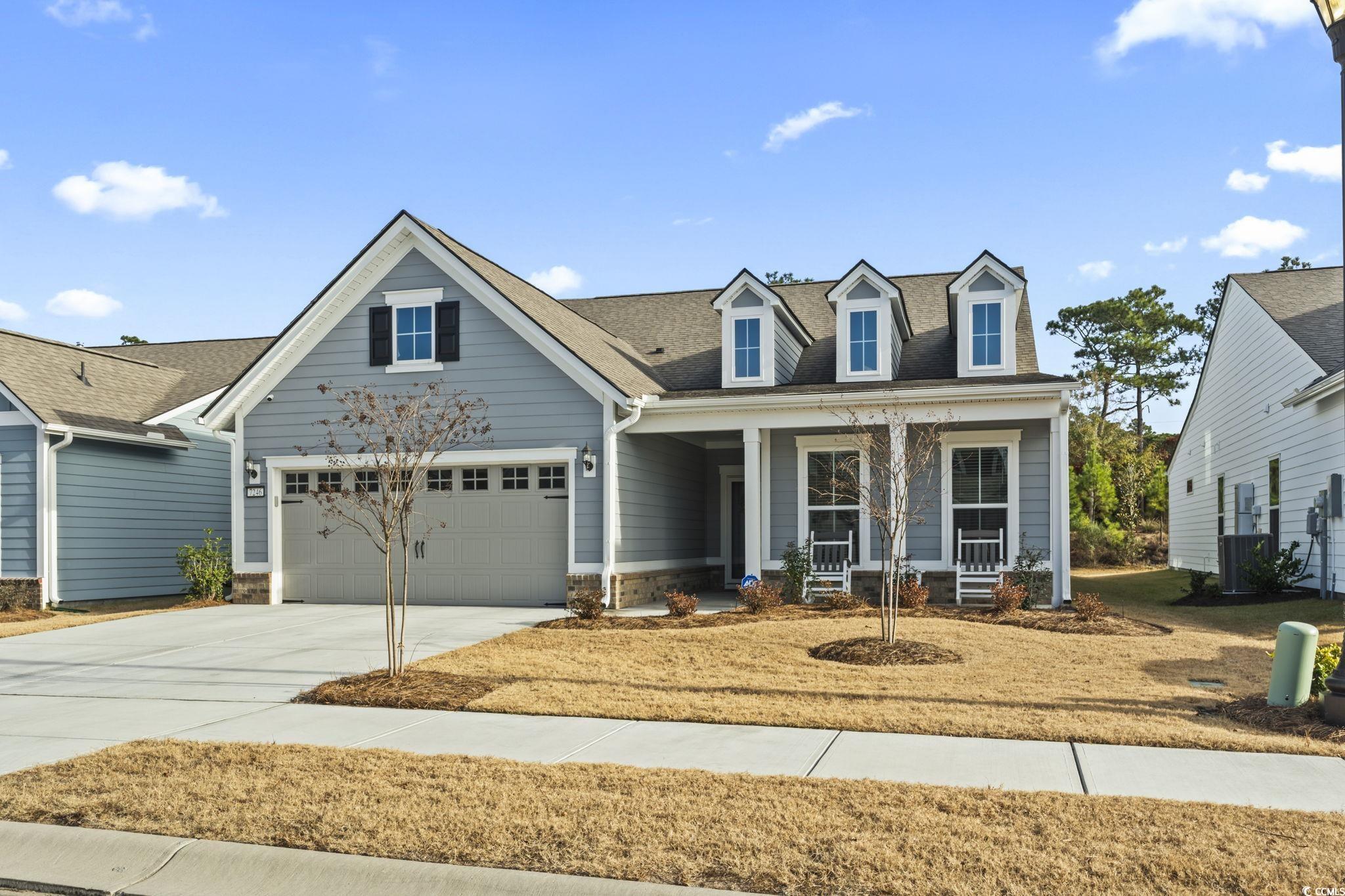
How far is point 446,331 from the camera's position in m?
16.8

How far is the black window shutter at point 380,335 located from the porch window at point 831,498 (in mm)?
7421

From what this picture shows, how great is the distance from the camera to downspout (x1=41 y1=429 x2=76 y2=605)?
17.7m

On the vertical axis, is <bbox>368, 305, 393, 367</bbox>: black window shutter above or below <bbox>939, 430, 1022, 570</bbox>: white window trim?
above

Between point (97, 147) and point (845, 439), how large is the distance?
15.4 meters

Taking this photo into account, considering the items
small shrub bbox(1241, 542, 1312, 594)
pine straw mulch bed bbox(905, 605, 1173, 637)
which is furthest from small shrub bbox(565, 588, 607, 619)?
small shrub bbox(1241, 542, 1312, 594)

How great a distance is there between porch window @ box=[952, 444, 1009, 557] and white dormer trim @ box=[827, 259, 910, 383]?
1914mm

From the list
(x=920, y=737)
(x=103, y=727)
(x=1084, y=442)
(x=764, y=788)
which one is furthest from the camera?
(x=1084, y=442)

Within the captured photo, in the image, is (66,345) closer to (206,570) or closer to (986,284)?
(206,570)

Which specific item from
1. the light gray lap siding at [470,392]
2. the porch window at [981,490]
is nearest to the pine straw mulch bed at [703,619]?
the light gray lap siding at [470,392]

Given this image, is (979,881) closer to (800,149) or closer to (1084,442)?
(800,149)

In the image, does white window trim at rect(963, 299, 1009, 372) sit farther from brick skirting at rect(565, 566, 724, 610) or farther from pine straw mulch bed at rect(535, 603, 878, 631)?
brick skirting at rect(565, 566, 724, 610)

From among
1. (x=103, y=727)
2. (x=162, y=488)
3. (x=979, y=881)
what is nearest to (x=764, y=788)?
(x=979, y=881)

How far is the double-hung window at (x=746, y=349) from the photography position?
1748 centimetres

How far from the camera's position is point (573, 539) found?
52.7ft
